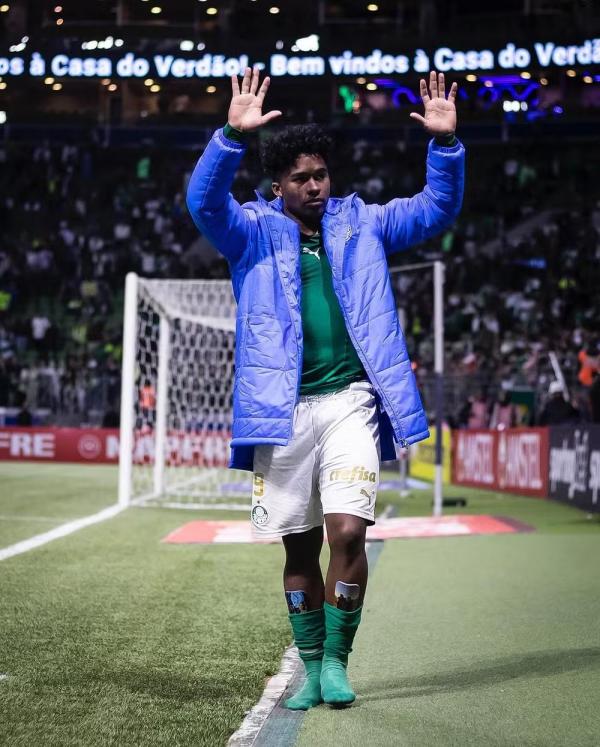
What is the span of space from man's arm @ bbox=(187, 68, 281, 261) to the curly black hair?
14 centimetres

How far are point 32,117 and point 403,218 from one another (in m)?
34.6

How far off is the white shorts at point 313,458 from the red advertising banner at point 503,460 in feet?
35.4

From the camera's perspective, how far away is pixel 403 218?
13.0ft

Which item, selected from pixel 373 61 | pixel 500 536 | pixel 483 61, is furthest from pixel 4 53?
pixel 500 536

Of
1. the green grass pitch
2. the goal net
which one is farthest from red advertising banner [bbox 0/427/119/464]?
the green grass pitch

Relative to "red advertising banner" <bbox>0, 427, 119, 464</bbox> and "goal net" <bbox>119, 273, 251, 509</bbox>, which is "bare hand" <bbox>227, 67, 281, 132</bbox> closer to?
"goal net" <bbox>119, 273, 251, 509</bbox>

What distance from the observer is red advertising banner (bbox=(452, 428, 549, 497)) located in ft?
48.2

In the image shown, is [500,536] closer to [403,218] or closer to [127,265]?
[403,218]

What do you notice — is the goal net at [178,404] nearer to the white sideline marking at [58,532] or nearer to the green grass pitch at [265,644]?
the white sideline marking at [58,532]

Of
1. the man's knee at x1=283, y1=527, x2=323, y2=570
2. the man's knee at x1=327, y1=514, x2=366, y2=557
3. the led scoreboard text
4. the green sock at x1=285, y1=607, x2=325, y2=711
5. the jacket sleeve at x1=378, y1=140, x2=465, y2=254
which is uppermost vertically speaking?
the led scoreboard text

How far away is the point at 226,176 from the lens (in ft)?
11.8

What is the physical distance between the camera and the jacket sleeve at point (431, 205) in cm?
384

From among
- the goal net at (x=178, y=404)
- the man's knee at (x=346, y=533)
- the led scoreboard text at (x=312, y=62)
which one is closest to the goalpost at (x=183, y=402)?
the goal net at (x=178, y=404)

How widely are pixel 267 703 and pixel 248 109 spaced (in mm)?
1911
